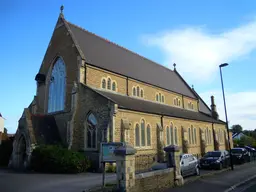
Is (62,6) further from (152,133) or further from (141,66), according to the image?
(152,133)

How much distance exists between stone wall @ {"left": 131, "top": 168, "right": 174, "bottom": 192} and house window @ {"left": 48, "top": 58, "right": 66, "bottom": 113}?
1446 cm

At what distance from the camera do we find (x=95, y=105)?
65.1ft

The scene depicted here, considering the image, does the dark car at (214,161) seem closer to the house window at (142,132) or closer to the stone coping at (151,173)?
the house window at (142,132)

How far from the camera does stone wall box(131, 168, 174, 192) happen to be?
10141 mm

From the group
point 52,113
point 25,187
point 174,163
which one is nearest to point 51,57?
point 52,113

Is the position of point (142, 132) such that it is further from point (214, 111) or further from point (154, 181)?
point (214, 111)

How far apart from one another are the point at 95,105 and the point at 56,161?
5533 millimetres

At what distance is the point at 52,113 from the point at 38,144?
5.52 meters

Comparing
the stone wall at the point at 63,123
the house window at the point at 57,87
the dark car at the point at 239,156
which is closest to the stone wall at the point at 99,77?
the house window at the point at 57,87

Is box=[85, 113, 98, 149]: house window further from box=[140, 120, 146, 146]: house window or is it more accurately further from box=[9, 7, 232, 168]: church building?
box=[140, 120, 146, 146]: house window

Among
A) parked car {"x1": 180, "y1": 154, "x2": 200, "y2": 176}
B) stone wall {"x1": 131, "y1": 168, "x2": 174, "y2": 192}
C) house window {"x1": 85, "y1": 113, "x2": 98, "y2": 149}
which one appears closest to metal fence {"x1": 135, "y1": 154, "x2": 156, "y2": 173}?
parked car {"x1": 180, "y1": 154, "x2": 200, "y2": 176}

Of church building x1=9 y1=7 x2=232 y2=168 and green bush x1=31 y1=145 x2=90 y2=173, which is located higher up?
church building x1=9 y1=7 x2=232 y2=168

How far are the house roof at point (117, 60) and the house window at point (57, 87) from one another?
3.34 m

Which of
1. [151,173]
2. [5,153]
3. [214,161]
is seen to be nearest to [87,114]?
[5,153]
